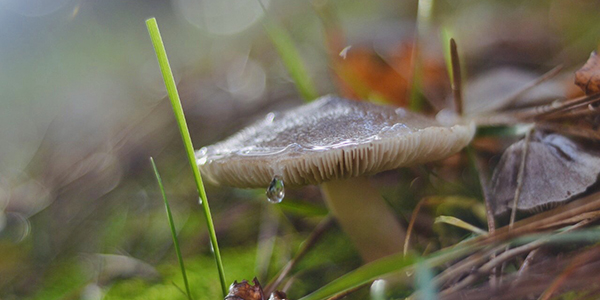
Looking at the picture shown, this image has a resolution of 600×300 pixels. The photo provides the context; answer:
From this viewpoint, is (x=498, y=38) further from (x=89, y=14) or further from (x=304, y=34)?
(x=89, y=14)

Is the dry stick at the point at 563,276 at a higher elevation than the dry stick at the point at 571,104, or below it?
below

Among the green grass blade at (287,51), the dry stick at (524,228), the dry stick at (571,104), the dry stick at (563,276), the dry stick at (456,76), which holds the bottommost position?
the dry stick at (563,276)

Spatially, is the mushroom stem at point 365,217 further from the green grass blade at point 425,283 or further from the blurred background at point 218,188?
the green grass blade at point 425,283

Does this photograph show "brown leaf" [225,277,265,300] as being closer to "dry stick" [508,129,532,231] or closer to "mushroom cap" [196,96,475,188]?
"mushroom cap" [196,96,475,188]

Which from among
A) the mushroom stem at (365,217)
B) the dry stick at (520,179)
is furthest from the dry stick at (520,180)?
the mushroom stem at (365,217)

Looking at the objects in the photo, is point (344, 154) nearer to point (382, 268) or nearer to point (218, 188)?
point (382, 268)

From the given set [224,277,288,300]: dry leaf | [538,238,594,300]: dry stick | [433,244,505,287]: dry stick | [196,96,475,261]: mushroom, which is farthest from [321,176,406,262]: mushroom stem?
[538,238,594,300]: dry stick
